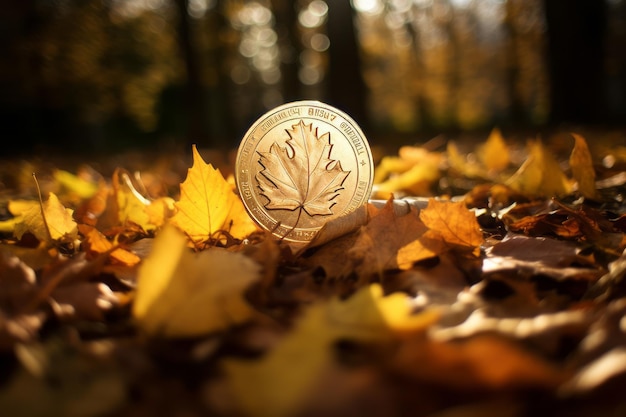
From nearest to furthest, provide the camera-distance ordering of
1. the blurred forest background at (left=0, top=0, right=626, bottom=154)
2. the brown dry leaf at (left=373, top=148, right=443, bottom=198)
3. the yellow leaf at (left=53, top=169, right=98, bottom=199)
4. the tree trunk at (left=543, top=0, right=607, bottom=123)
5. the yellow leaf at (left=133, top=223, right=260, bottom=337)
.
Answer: the yellow leaf at (left=133, top=223, right=260, bottom=337), the brown dry leaf at (left=373, top=148, right=443, bottom=198), the yellow leaf at (left=53, top=169, right=98, bottom=199), the tree trunk at (left=543, top=0, right=607, bottom=123), the blurred forest background at (left=0, top=0, right=626, bottom=154)

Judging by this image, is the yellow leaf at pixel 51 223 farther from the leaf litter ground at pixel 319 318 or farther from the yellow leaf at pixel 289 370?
the yellow leaf at pixel 289 370

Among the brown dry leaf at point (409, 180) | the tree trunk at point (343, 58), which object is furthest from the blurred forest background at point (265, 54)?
the brown dry leaf at point (409, 180)

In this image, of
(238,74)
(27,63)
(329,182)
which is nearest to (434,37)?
(238,74)

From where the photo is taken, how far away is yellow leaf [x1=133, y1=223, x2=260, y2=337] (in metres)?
0.78

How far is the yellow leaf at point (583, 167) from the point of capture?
1.60 m

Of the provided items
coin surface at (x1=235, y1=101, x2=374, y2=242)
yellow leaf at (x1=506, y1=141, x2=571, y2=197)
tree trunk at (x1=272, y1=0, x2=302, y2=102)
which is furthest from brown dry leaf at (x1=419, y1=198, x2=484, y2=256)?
tree trunk at (x1=272, y1=0, x2=302, y2=102)

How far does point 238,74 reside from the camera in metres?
36.3

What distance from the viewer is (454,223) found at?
1.17 meters

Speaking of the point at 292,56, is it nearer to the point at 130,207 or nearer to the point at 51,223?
the point at 130,207

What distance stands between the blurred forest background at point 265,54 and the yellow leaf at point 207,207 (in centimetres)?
636

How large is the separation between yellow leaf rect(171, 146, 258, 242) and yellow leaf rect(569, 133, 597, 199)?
0.97m

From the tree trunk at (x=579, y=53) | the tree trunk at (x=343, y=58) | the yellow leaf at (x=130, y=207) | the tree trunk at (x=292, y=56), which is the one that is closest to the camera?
the yellow leaf at (x=130, y=207)

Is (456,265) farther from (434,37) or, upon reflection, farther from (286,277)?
(434,37)

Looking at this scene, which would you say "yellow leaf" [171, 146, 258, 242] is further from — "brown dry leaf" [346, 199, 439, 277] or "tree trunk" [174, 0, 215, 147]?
"tree trunk" [174, 0, 215, 147]
